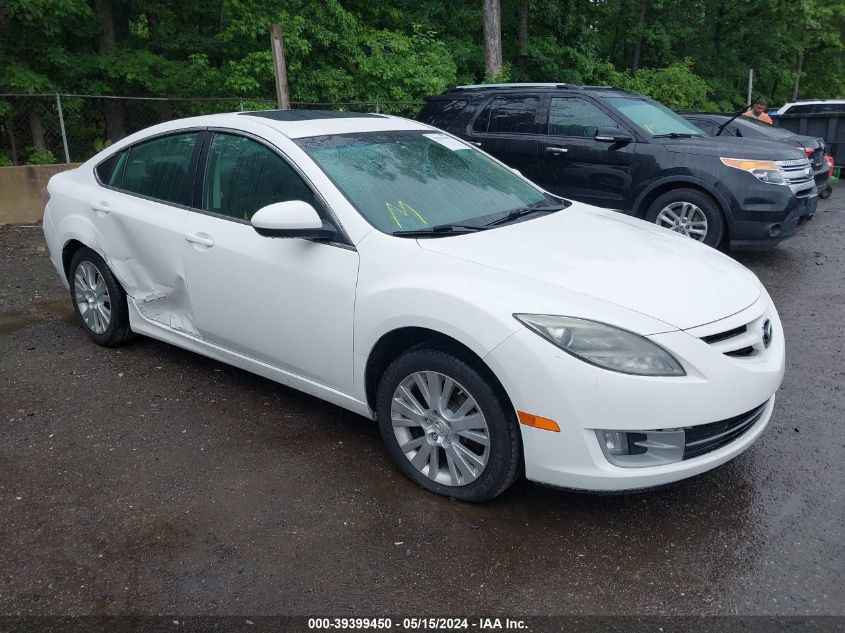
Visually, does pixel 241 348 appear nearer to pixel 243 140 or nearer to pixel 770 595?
pixel 243 140

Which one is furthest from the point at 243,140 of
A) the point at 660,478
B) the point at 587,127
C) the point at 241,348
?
the point at 587,127

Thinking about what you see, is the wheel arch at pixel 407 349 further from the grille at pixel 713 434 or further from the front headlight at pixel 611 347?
the grille at pixel 713 434

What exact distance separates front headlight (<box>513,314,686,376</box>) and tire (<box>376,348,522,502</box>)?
14.2 inches

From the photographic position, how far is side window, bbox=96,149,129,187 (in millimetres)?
4879

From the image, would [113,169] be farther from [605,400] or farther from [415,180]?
[605,400]

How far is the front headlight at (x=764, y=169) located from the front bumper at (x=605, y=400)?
5.02 m

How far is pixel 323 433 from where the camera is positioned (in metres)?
4.01

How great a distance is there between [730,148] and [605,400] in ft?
18.8

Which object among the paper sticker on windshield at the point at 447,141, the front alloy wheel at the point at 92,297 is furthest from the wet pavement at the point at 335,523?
the paper sticker on windshield at the point at 447,141

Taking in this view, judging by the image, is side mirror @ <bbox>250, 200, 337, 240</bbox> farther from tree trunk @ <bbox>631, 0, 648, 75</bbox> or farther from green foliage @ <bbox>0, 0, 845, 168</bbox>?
tree trunk @ <bbox>631, 0, 648, 75</bbox>

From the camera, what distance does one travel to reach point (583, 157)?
8008 mm

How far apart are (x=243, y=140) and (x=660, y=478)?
9.23ft

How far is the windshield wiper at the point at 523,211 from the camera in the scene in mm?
3819

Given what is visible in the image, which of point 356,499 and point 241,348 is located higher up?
point 241,348
